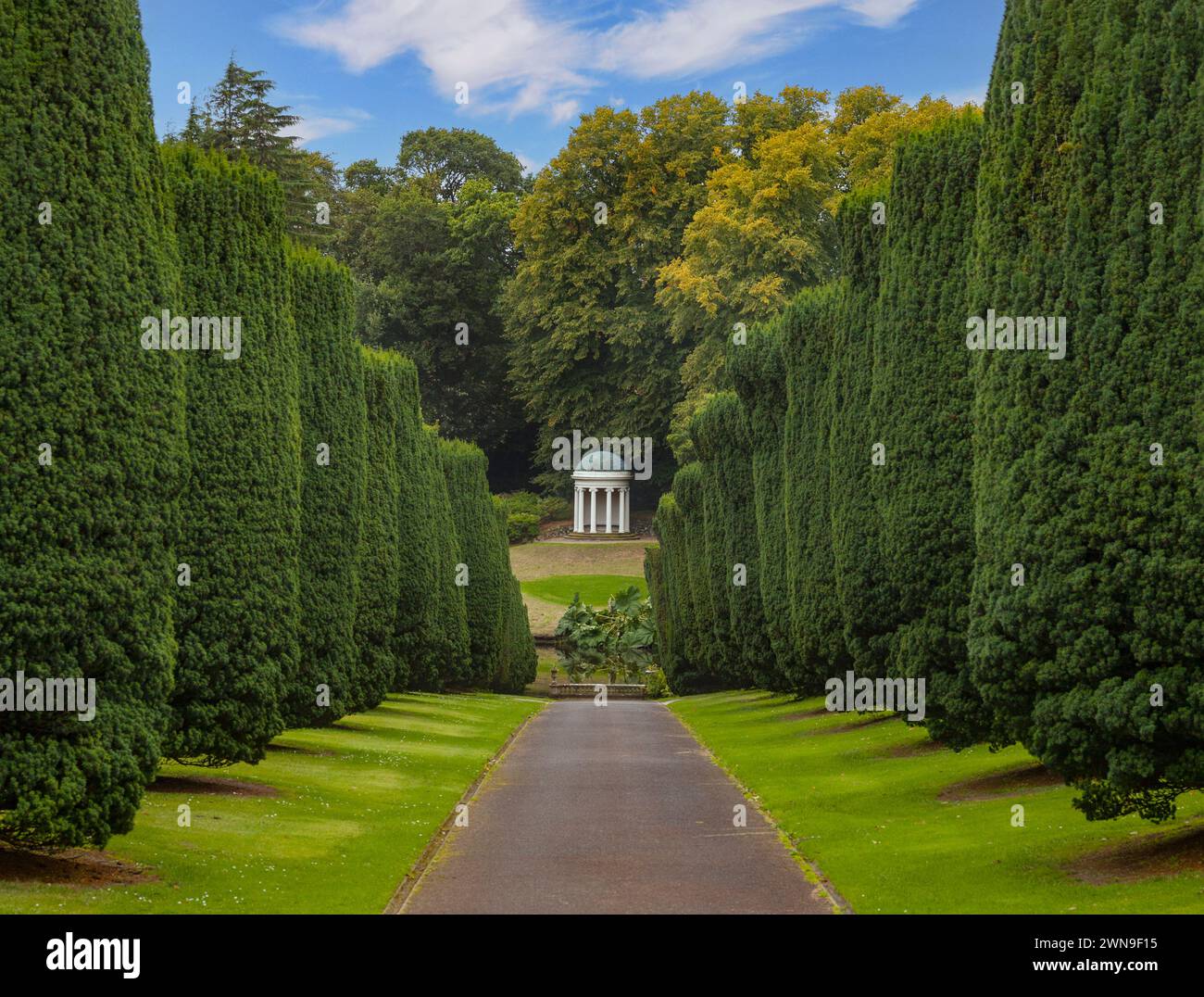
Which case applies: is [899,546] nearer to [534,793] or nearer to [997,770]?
[997,770]

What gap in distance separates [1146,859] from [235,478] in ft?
40.1

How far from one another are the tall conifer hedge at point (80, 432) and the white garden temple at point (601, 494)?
241 feet

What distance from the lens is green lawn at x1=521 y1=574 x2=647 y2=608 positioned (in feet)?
241

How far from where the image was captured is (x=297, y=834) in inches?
647

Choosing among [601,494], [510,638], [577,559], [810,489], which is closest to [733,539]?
[810,489]

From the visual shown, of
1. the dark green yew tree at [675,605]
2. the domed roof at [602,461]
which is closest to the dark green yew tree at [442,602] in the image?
the dark green yew tree at [675,605]

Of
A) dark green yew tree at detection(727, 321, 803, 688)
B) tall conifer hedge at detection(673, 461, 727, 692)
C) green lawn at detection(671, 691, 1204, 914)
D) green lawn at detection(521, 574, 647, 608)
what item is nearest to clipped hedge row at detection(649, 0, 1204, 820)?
green lawn at detection(671, 691, 1204, 914)

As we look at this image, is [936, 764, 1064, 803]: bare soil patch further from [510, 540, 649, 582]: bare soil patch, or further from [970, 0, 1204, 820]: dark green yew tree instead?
[510, 540, 649, 582]: bare soil patch

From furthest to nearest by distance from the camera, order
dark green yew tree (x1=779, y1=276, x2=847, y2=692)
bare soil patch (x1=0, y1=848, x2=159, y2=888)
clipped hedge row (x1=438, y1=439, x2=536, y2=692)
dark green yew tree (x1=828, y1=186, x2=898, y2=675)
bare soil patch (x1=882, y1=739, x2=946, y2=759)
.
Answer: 1. clipped hedge row (x1=438, y1=439, x2=536, y2=692)
2. dark green yew tree (x1=779, y1=276, x2=847, y2=692)
3. bare soil patch (x1=882, y1=739, x2=946, y2=759)
4. dark green yew tree (x1=828, y1=186, x2=898, y2=675)
5. bare soil patch (x1=0, y1=848, x2=159, y2=888)

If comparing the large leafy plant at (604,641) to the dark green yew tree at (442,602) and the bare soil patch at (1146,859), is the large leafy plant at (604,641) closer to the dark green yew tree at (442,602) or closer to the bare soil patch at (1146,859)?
the dark green yew tree at (442,602)

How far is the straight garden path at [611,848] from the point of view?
13.1 meters

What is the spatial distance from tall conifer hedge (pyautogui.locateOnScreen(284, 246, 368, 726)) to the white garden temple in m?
61.3

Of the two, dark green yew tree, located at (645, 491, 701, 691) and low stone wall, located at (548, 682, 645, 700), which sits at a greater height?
dark green yew tree, located at (645, 491, 701, 691)

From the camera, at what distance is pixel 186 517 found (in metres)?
18.5
